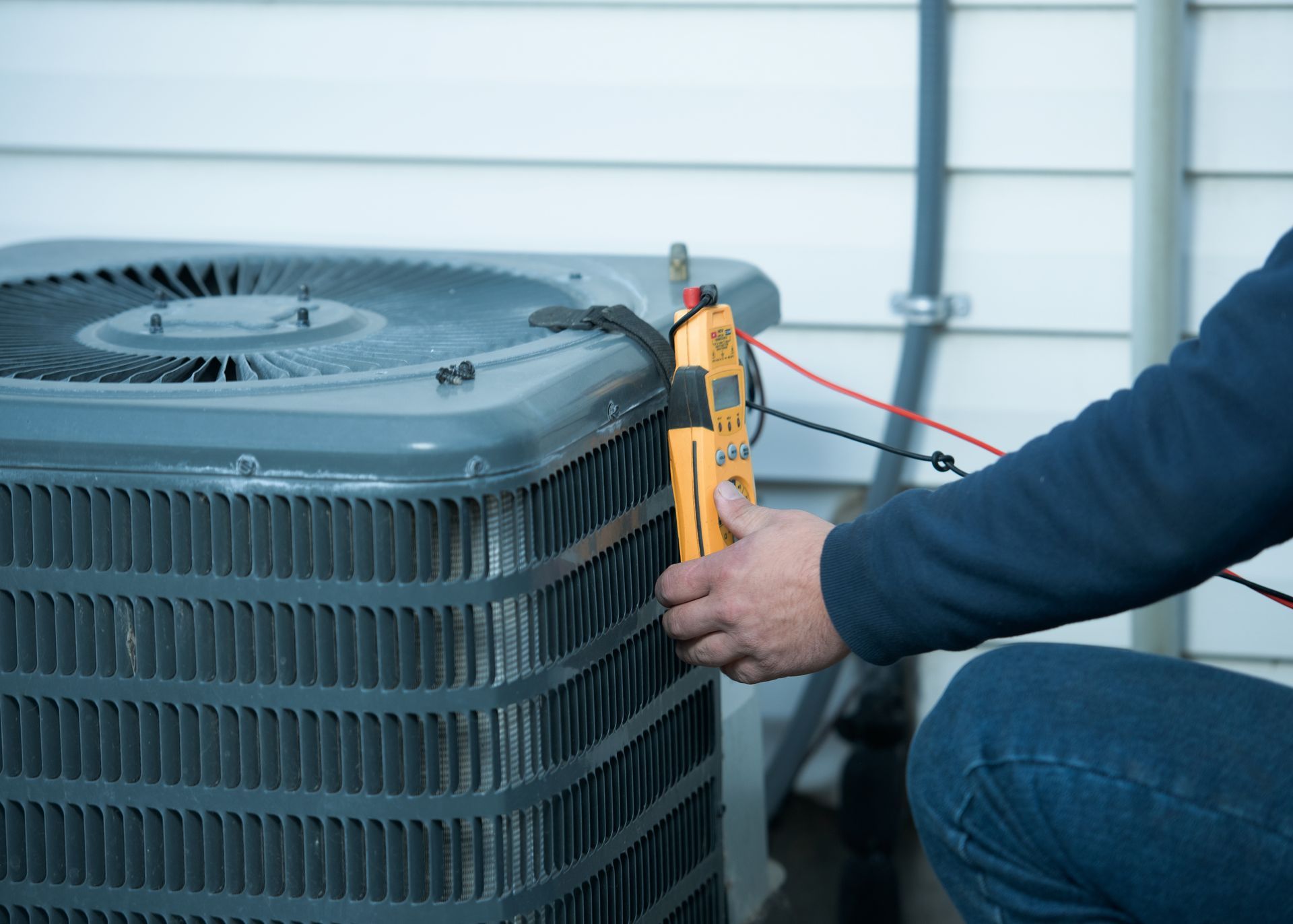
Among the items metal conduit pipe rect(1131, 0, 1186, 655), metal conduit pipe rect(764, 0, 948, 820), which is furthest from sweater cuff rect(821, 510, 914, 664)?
metal conduit pipe rect(1131, 0, 1186, 655)

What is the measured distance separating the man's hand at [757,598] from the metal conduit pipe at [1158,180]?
914mm

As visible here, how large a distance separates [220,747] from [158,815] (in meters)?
0.08

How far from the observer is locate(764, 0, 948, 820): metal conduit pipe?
1789mm

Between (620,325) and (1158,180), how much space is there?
0.98m

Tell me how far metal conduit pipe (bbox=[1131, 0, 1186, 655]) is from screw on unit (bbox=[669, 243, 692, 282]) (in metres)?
0.72

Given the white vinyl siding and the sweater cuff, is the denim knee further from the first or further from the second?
the white vinyl siding

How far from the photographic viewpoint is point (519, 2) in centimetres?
191

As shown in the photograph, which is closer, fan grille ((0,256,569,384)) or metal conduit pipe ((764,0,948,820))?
fan grille ((0,256,569,384))

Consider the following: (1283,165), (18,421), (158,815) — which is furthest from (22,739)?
(1283,165)

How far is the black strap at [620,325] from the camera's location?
111cm

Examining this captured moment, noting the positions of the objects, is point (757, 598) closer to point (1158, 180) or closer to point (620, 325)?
point (620, 325)

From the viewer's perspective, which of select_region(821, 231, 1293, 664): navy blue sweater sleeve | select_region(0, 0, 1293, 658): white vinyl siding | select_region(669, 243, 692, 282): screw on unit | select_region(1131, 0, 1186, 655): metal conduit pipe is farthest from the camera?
select_region(0, 0, 1293, 658): white vinyl siding

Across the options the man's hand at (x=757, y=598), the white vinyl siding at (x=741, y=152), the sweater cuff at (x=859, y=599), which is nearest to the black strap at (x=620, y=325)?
the man's hand at (x=757, y=598)

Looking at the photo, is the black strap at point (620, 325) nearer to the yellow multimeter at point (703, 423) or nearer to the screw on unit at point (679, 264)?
the yellow multimeter at point (703, 423)
